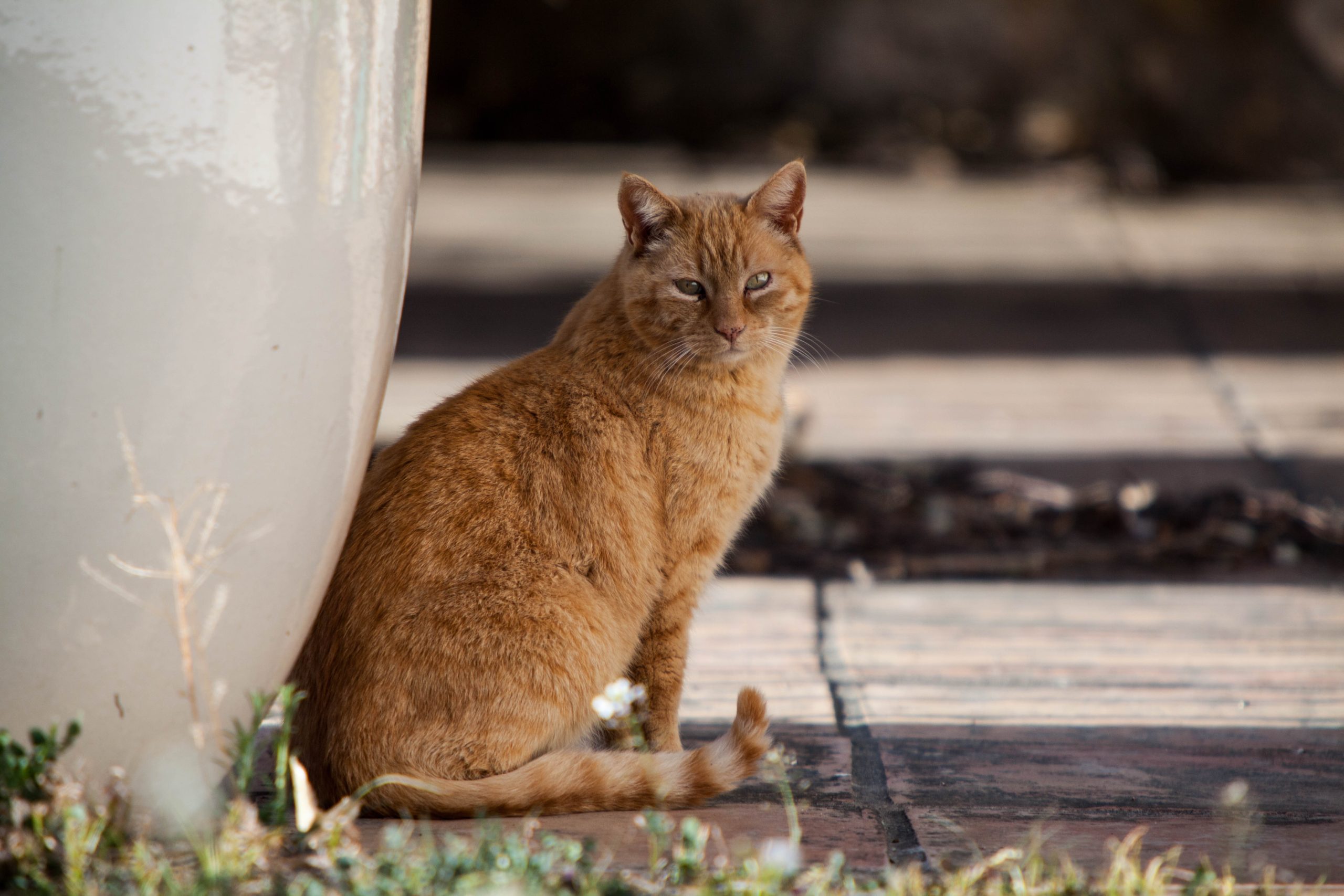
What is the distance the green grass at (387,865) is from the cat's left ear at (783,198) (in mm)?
1312

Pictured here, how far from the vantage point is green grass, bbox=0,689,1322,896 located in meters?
1.68

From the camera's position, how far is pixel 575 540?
7.39 ft

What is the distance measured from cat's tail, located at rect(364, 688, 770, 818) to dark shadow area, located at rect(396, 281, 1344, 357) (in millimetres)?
3738

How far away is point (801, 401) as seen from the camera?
4.65m

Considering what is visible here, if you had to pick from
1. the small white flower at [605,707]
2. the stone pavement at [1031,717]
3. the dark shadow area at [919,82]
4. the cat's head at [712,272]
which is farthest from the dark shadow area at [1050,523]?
the dark shadow area at [919,82]

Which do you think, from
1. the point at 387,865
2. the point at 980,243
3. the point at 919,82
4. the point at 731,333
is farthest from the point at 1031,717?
the point at 919,82

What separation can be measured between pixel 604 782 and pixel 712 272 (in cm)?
102

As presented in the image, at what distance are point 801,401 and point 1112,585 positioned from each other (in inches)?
56.9

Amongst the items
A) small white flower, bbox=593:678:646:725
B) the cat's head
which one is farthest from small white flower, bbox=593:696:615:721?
the cat's head

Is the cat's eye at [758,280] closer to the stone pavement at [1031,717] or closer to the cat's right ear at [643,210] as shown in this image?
the cat's right ear at [643,210]

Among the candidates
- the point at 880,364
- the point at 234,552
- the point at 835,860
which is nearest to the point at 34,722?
the point at 234,552

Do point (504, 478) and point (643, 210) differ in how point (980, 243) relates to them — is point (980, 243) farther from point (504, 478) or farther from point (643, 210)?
point (504, 478)

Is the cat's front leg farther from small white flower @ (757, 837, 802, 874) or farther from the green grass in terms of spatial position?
small white flower @ (757, 837, 802, 874)

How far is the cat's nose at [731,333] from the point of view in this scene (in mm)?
2486
